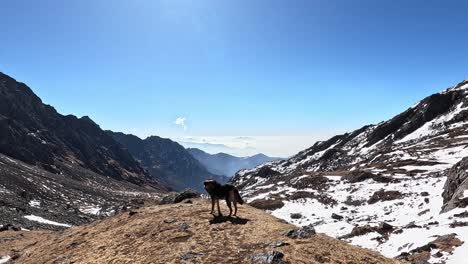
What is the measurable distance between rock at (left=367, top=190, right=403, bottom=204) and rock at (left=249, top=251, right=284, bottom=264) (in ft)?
194

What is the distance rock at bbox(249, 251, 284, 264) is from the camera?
1545 cm

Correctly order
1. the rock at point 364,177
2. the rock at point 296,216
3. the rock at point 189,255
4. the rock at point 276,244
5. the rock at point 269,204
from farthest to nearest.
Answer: the rock at point 364,177
the rock at point 269,204
the rock at point 296,216
the rock at point 276,244
the rock at point 189,255

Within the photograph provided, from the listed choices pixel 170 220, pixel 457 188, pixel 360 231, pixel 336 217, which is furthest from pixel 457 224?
pixel 336 217

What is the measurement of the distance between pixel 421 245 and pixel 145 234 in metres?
22.2

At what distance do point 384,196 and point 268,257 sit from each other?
62.9 metres

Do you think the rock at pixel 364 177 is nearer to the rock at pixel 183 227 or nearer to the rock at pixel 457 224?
the rock at pixel 457 224

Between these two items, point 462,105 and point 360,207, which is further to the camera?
point 462,105

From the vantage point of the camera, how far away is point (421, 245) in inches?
1209

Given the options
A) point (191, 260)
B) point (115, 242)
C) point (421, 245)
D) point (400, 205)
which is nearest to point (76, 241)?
point (115, 242)

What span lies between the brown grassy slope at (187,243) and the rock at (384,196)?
51337mm

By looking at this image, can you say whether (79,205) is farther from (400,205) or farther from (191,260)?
(191,260)

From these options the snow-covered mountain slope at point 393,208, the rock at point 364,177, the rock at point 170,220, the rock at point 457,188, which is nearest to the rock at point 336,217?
the snow-covered mountain slope at point 393,208

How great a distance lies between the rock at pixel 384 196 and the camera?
228 feet

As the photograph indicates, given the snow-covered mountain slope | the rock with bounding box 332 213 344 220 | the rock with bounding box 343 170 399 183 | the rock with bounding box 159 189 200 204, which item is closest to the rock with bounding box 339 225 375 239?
the snow-covered mountain slope
